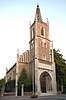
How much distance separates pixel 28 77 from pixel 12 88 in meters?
4.94

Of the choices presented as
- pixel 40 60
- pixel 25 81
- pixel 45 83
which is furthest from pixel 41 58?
pixel 25 81

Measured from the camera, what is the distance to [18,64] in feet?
150

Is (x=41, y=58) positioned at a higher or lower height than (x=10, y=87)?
higher

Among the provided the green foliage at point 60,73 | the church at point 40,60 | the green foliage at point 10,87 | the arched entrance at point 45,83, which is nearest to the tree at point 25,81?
the church at point 40,60

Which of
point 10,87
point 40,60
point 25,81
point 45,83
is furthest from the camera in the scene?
point 45,83

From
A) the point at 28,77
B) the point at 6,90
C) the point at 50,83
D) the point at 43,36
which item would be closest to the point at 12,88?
the point at 6,90

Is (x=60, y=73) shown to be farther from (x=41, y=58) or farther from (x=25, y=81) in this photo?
(x=25, y=81)

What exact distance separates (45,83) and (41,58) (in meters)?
6.51

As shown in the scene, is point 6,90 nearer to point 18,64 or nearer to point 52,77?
point 18,64

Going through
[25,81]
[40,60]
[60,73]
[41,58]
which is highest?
[41,58]

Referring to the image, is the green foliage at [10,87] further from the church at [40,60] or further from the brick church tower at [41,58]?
the brick church tower at [41,58]

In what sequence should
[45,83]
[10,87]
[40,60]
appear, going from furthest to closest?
[45,83] < [10,87] < [40,60]

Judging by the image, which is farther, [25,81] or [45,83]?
[45,83]

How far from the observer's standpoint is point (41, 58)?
152 ft
